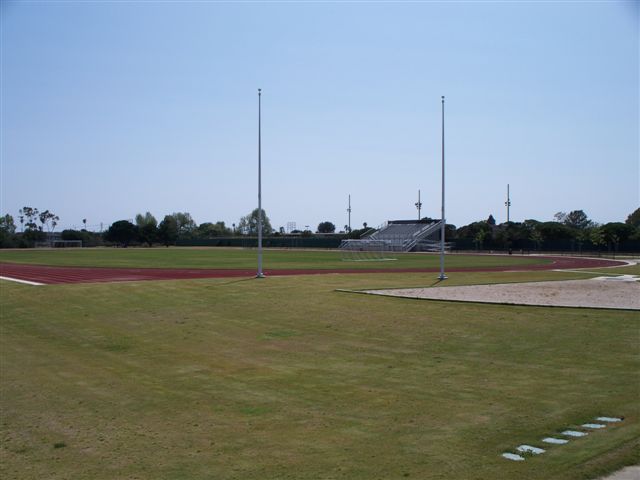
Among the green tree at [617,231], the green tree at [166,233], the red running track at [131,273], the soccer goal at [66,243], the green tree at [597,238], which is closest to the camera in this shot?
the red running track at [131,273]

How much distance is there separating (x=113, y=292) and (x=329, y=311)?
10588mm

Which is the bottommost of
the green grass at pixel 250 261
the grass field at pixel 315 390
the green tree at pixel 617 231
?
the grass field at pixel 315 390

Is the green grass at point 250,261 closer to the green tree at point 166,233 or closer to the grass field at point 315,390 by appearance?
the grass field at point 315,390

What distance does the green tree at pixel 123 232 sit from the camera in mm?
154500

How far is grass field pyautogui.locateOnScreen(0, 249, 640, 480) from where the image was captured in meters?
8.02

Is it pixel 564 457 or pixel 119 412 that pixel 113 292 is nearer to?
pixel 119 412

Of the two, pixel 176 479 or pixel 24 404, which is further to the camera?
pixel 24 404

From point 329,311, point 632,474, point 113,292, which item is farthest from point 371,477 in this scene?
point 113,292

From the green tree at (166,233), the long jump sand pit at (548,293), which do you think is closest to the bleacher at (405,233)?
the green tree at (166,233)

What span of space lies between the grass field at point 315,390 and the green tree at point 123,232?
449ft

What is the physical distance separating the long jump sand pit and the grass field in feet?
4.55

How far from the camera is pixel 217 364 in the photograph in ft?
47.2

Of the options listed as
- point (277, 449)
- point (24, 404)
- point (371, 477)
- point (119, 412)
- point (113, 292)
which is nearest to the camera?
point (371, 477)

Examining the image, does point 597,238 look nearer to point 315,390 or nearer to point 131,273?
point 131,273
